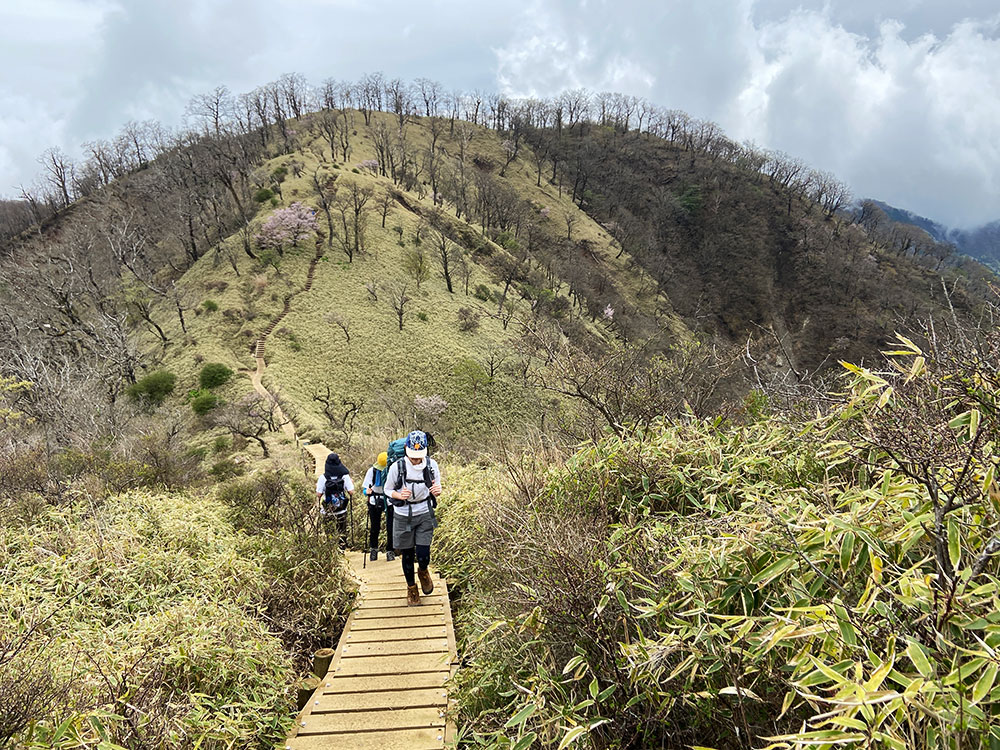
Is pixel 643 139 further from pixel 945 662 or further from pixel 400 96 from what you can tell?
pixel 945 662

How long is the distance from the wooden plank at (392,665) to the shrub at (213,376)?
87.0ft

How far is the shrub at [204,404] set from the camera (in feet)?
80.9

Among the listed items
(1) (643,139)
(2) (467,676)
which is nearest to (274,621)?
(2) (467,676)

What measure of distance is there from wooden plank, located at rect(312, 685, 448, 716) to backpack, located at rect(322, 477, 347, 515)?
3766 mm

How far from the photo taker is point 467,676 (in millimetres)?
3367

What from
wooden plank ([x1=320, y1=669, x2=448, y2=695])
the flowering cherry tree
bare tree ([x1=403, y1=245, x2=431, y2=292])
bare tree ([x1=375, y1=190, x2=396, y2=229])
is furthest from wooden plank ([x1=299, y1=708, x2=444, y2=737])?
bare tree ([x1=375, y1=190, x2=396, y2=229])

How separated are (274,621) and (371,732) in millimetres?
2059

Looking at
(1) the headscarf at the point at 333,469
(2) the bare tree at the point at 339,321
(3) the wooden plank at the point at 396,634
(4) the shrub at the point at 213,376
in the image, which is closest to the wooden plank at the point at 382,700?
(3) the wooden plank at the point at 396,634

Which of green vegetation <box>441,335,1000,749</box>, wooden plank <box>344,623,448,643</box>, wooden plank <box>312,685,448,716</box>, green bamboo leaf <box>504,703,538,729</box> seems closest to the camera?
green vegetation <box>441,335,1000,749</box>

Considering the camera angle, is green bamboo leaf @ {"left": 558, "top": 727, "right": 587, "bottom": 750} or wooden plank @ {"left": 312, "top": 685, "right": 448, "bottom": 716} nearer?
green bamboo leaf @ {"left": 558, "top": 727, "right": 587, "bottom": 750}

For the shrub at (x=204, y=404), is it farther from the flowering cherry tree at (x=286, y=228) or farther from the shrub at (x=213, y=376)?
the flowering cherry tree at (x=286, y=228)

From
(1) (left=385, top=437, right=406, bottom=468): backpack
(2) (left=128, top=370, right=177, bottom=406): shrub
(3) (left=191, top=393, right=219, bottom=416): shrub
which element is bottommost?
(1) (left=385, top=437, right=406, bottom=468): backpack

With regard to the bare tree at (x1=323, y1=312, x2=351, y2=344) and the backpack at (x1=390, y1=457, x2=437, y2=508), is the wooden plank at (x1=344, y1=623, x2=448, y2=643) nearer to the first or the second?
the backpack at (x1=390, y1=457, x2=437, y2=508)

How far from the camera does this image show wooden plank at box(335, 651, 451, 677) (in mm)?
3910
